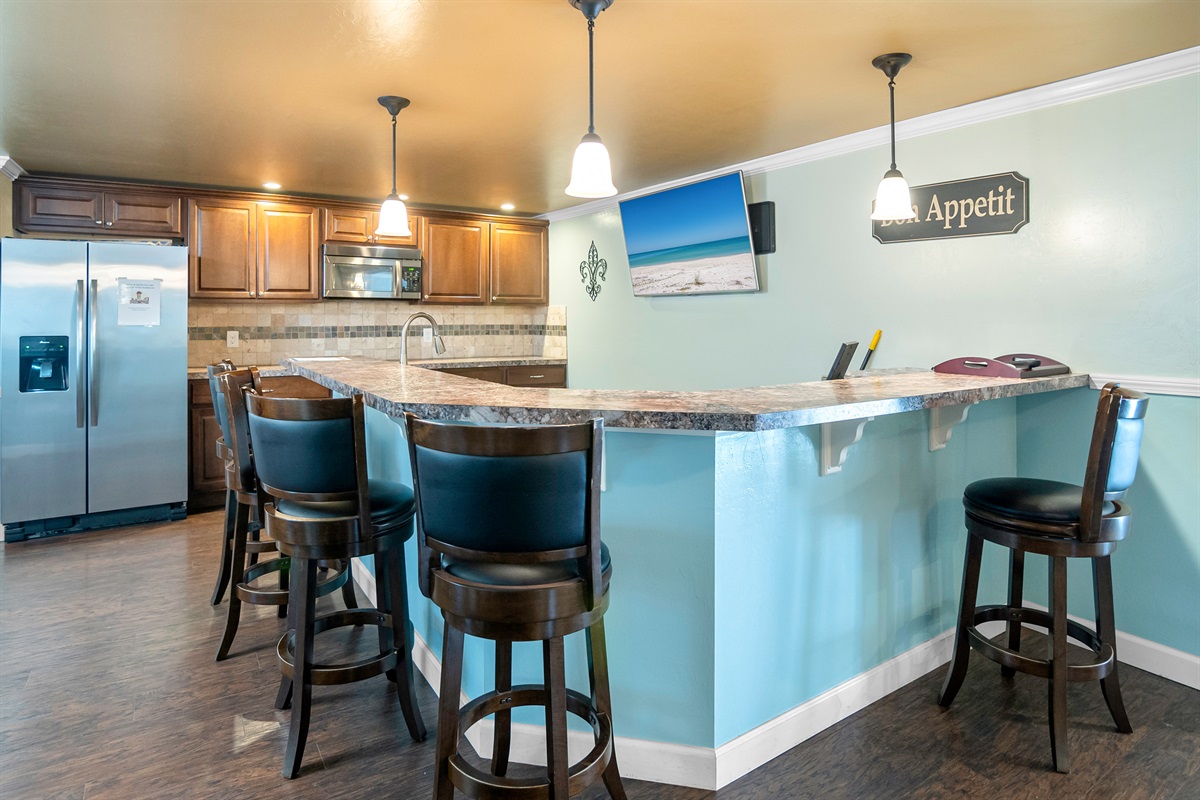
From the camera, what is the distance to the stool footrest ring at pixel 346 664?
195 centimetres

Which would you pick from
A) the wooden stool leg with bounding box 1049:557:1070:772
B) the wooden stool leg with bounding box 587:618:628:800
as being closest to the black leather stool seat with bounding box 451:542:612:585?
the wooden stool leg with bounding box 587:618:628:800

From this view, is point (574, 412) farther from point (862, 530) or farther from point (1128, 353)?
point (1128, 353)

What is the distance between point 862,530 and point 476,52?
2.07 metres

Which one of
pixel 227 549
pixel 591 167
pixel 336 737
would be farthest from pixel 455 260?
pixel 336 737

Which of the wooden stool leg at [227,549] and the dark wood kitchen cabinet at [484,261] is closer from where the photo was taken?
the wooden stool leg at [227,549]

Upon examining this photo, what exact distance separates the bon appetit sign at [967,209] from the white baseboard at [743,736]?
1.73m

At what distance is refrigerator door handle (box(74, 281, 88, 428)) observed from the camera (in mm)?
4125

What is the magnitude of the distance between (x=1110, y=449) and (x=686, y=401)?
118 centimetres

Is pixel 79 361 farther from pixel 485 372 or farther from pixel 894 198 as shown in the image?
pixel 894 198

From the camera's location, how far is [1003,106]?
9.78ft

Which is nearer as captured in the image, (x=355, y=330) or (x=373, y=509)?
(x=373, y=509)

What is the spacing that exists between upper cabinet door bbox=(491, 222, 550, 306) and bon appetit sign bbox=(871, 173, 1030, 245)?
10.8 feet

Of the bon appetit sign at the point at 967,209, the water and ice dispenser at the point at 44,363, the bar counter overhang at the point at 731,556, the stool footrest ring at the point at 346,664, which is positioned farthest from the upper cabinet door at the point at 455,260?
the stool footrest ring at the point at 346,664

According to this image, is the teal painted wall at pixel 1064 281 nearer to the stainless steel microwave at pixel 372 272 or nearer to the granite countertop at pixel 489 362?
the granite countertop at pixel 489 362
